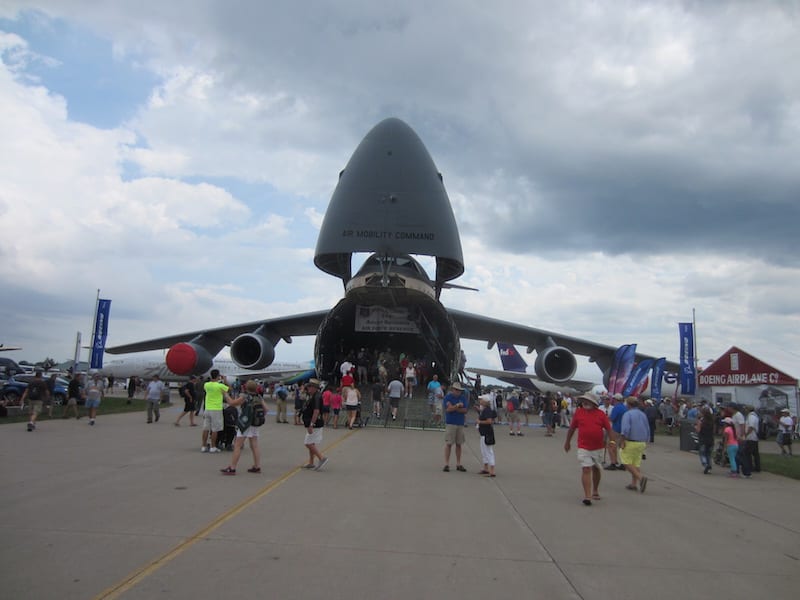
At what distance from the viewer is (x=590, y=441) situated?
6859mm

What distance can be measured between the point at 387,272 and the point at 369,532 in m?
12.2

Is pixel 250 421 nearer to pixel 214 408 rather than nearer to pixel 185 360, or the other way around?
pixel 214 408

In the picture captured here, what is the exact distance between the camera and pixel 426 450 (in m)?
11.4

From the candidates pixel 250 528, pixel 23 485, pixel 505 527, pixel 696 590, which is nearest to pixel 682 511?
pixel 505 527

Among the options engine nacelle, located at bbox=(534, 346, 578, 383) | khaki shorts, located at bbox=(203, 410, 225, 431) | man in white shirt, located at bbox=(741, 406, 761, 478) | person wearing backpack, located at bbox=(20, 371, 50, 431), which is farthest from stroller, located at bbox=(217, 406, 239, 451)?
engine nacelle, located at bbox=(534, 346, 578, 383)

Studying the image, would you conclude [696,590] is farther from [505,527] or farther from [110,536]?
[110,536]

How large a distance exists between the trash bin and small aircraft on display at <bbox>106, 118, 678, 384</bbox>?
226 inches

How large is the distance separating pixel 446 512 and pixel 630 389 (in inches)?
604

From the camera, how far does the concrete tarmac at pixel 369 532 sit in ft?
12.2

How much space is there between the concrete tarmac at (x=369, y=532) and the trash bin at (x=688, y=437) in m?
4.28

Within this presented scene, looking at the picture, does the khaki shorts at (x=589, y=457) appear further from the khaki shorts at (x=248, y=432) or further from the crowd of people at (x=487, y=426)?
the khaki shorts at (x=248, y=432)

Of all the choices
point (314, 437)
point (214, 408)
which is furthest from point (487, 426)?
point (214, 408)

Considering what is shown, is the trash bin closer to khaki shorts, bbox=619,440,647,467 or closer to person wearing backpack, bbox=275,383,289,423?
khaki shorts, bbox=619,440,647,467

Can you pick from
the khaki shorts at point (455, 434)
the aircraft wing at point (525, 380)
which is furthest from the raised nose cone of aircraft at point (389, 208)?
the aircraft wing at point (525, 380)
